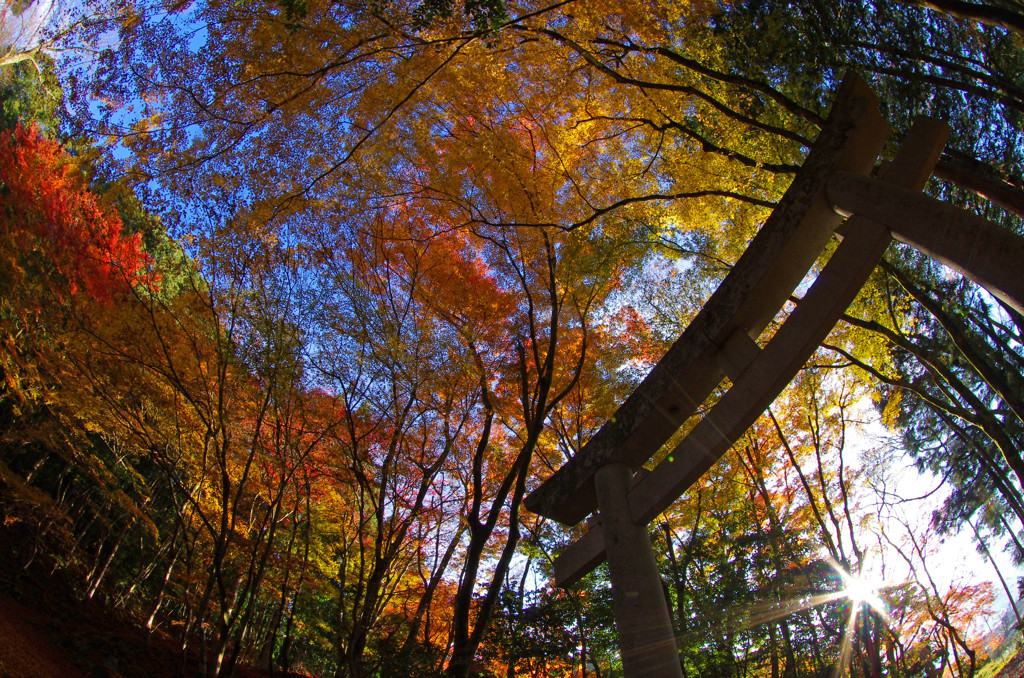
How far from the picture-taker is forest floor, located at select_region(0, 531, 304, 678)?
812 centimetres

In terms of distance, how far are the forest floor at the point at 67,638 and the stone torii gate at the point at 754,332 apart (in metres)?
8.11

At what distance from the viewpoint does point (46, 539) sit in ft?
39.3

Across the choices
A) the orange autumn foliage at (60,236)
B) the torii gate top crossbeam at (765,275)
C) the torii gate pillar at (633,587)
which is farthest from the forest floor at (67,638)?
the torii gate top crossbeam at (765,275)

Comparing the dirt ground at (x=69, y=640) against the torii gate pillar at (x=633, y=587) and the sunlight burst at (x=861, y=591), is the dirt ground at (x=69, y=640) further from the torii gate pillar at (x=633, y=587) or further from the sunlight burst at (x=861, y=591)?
the sunlight burst at (x=861, y=591)

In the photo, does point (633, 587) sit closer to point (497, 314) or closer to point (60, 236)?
point (497, 314)

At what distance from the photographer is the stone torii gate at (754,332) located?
292 centimetres

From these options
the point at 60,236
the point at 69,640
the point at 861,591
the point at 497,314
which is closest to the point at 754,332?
the point at 497,314

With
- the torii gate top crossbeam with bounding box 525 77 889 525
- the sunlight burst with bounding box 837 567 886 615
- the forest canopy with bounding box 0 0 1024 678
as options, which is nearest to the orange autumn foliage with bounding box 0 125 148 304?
the forest canopy with bounding box 0 0 1024 678

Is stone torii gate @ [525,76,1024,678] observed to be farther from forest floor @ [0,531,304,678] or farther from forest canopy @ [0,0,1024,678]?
forest floor @ [0,531,304,678]

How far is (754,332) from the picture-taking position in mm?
3400

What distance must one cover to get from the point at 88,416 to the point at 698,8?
1100 centimetres

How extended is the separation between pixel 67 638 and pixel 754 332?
1242 centimetres

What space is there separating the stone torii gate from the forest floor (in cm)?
811

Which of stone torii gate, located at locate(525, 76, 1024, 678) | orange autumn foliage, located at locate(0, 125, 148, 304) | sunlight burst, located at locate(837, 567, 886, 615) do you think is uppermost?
orange autumn foliage, located at locate(0, 125, 148, 304)
